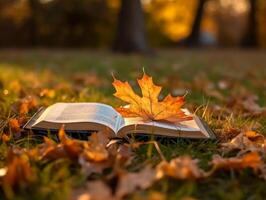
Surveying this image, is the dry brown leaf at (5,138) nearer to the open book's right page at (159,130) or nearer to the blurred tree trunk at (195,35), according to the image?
the open book's right page at (159,130)

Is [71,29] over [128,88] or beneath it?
beneath

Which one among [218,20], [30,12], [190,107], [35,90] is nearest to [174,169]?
[190,107]

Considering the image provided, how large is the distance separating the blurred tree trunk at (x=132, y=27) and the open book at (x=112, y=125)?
8.96 metres

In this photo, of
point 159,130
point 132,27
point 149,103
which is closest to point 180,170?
point 159,130

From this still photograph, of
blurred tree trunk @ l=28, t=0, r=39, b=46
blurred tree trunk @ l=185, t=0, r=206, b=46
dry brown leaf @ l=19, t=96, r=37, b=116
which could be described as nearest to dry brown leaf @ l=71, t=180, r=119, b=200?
dry brown leaf @ l=19, t=96, r=37, b=116

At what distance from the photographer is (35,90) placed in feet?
12.2

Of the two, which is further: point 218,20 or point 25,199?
point 218,20

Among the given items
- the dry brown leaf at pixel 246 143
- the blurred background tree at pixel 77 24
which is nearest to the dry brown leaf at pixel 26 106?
the dry brown leaf at pixel 246 143

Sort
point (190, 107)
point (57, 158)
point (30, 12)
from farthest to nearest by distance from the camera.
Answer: point (30, 12)
point (190, 107)
point (57, 158)

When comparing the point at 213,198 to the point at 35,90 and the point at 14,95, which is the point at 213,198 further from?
the point at 35,90

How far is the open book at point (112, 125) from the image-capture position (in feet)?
6.61

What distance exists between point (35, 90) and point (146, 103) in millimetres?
1803

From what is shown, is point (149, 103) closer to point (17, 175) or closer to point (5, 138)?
point (5, 138)

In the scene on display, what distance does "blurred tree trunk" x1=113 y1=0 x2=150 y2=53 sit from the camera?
11195mm
